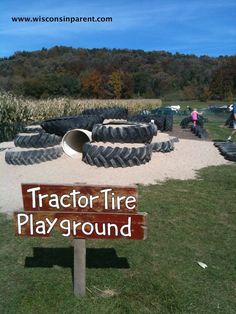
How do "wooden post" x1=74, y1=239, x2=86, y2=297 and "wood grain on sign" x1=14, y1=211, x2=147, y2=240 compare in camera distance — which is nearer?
"wood grain on sign" x1=14, y1=211, x2=147, y2=240

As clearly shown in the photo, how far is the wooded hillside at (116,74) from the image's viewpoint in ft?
227

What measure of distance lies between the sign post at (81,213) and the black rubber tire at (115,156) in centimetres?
635

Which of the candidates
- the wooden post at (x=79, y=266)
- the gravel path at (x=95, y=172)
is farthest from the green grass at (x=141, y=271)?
the gravel path at (x=95, y=172)

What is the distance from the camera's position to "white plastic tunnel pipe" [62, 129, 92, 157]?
12.0 m

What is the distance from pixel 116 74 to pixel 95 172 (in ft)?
229

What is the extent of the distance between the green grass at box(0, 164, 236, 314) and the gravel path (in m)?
2.50

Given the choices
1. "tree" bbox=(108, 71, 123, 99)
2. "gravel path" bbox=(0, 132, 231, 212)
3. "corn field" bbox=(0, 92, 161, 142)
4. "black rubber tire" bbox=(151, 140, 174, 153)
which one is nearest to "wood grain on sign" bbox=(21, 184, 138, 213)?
"gravel path" bbox=(0, 132, 231, 212)

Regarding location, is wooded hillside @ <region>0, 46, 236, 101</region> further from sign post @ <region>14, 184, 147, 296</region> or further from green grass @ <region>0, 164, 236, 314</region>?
sign post @ <region>14, 184, 147, 296</region>

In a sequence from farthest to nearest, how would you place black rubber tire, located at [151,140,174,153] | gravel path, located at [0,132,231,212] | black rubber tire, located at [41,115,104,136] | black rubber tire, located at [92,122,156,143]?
1. black rubber tire, located at [41,115,104,136]
2. black rubber tire, located at [151,140,174,153]
3. black rubber tire, located at [92,122,156,143]
4. gravel path, located at [0,132,231,212]

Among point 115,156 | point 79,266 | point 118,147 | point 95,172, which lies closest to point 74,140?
point 118,147

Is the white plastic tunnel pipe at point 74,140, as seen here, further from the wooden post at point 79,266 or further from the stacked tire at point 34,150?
the wooden post at point 79,266

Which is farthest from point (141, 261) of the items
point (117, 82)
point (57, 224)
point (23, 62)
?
point (23, 62)

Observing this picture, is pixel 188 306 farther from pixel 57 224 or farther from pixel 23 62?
pixel 23 62

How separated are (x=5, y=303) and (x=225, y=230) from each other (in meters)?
3.06
